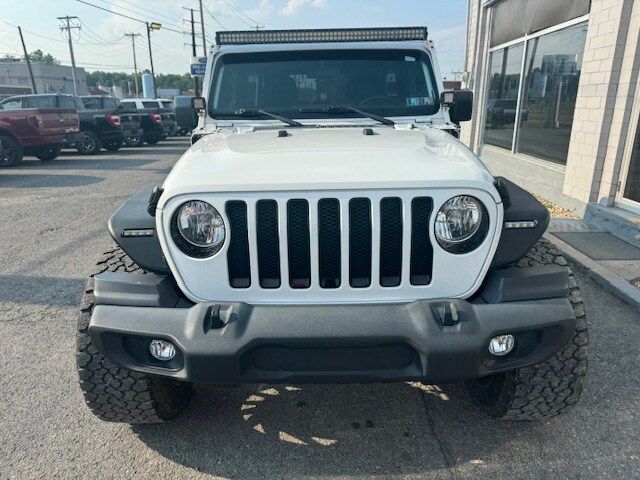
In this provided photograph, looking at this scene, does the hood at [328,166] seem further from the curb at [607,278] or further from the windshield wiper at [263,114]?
the curb at [607,278]

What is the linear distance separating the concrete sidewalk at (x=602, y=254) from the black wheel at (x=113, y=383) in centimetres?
361

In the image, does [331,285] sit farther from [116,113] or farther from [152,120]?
[152,120]

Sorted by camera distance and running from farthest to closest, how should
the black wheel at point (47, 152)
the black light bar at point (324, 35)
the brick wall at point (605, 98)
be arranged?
1. the black wheel at point (47, 152)
2. the brick wall at point (605, 98)
3. the black light bar at point (324, 35)

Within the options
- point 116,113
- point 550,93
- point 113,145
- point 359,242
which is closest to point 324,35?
point 359,242

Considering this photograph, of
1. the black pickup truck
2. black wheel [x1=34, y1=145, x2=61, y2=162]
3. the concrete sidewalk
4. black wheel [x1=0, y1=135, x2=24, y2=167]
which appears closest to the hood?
the concrete sidewalk

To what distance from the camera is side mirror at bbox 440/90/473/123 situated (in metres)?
3.52

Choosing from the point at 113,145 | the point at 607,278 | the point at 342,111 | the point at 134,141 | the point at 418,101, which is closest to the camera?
the point at 342,111

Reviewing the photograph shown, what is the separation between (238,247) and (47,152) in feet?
45.9

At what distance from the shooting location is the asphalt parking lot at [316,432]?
2.32 meters

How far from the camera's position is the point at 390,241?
209cm

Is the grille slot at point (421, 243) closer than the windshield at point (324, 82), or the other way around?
the grille slot at point (421, 243)

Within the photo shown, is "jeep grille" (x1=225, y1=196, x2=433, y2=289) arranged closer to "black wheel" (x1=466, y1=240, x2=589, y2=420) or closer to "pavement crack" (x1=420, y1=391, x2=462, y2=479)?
"black wheel" (x1=466, y1=240, x2=589, y2=420)

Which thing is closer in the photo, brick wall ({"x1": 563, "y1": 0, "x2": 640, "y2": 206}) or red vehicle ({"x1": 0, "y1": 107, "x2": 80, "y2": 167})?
brick wall ({"x1": 563, "y1": 0, "x2": 640, "y2": 206})

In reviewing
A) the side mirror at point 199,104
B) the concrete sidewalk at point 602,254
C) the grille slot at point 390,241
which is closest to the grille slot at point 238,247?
the grille slot at point 390,241
